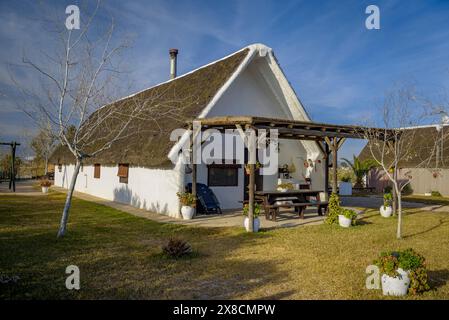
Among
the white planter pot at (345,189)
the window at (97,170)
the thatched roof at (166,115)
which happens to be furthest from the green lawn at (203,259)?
the white planter pot at (345,189)

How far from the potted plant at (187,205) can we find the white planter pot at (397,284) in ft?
24.2

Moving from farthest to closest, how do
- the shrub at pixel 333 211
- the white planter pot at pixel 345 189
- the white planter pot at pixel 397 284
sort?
the white planter pot at pixel 345 189
the shrub at pixel 333 211
the white planter pot at pixel 397 284

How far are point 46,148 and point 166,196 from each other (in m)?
28.1

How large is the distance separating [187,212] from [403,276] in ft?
24.8

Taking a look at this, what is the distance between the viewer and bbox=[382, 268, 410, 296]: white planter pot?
519 centimetres

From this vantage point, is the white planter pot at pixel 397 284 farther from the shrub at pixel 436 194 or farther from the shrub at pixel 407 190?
the shrub at pixel 407 190

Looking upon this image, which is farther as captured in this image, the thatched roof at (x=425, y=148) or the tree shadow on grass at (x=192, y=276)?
the thatched roof at (x=425, y=148)

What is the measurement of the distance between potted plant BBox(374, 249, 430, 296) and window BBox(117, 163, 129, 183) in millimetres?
12253

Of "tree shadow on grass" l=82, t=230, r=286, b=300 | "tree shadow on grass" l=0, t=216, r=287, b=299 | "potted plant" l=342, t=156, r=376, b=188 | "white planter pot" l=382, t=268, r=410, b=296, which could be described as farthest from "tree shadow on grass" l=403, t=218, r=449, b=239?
"potted plant" l=342, t=156, r=376, b=188

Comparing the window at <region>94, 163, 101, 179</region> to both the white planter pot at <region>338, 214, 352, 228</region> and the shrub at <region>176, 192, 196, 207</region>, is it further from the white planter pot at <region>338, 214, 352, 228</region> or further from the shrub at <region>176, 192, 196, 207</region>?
the white planter pot at <region>338, 214, 352, 228</region>

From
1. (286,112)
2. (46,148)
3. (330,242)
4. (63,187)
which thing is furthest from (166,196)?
(46,148)

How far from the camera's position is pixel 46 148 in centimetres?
3612

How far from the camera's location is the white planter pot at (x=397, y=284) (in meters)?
5.19
